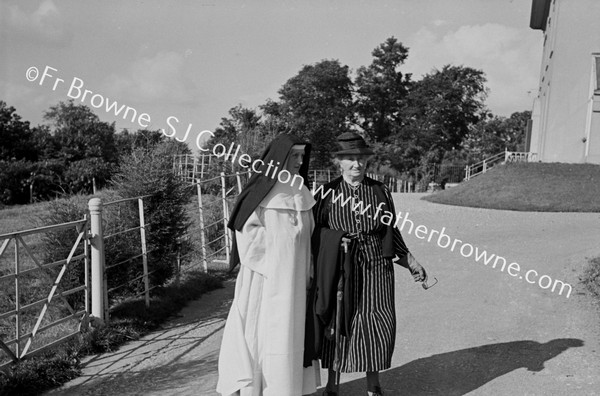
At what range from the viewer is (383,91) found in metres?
46.8

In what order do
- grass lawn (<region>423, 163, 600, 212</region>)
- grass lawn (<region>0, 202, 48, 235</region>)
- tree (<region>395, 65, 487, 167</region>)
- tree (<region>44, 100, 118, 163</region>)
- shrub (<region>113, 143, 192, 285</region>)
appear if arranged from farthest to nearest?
tree (<region>395, 65, 487, 167</region>) < tree (<region>44, 100, 118, 163</region>) < grass lawn (<region>423, 163, 600, 212</region>) < grass lawn (<region>0, 202, 48, 235</region>) < shrub (<region>113, 143, 192, 285</region>)

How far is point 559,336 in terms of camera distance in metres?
5.70

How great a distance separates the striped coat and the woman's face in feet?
0.31

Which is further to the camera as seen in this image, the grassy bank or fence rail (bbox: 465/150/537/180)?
fence rail (bbox: 465/150/537/180)

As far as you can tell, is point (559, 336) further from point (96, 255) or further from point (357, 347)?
Result: point (96, 255)

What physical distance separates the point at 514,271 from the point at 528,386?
4424 millimetres

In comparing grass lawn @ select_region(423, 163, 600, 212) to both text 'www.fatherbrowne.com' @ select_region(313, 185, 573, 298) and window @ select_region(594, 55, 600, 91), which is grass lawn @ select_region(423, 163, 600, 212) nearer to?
window @ select_region(594, 55, 600, 91)

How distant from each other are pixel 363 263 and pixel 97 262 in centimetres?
282

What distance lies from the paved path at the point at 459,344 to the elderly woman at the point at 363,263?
472 mm

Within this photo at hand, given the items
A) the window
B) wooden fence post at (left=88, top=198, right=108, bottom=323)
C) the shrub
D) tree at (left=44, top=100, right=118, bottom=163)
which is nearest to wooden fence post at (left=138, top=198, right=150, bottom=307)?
the shrub

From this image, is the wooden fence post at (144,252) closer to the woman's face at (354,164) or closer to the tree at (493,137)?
the woman's face at (354,164)

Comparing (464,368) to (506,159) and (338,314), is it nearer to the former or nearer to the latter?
(338,314)

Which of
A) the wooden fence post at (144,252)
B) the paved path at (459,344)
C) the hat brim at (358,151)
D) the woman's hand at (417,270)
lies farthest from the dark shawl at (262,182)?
the wooden fence post at (144,252)

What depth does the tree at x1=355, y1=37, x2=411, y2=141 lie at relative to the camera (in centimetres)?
4672
